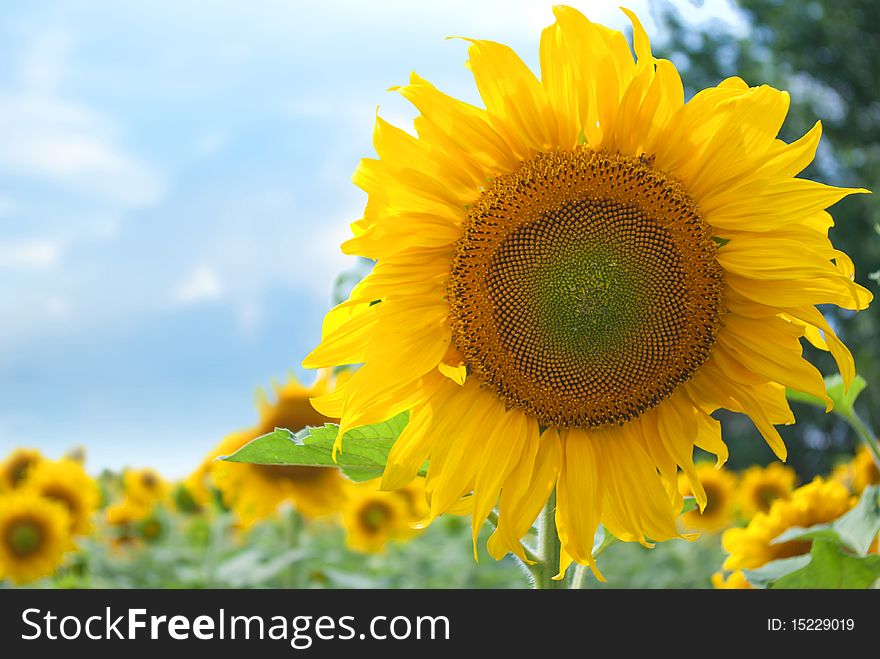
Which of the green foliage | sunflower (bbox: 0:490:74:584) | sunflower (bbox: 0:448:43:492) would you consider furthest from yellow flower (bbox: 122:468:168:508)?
the green foliage

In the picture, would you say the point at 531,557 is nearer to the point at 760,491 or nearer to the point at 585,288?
the point at 585,288

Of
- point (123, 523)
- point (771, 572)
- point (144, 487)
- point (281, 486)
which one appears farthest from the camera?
point (144, 487)

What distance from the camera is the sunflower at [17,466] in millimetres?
5352

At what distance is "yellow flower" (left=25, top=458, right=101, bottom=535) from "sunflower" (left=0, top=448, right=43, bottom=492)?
1.07 feet

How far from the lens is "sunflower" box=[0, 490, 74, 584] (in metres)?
4.45

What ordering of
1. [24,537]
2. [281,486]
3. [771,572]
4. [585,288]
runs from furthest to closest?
[24,537] < [281,486] < [771,572] < [585,288]

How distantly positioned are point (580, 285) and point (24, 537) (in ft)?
13.0

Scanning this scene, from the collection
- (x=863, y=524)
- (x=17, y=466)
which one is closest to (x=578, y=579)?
(x=863, y=524)

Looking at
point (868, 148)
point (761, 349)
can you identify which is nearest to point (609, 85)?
point (761, 349)

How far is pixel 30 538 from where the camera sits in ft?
14.8

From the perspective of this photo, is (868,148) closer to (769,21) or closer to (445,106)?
(769,21)

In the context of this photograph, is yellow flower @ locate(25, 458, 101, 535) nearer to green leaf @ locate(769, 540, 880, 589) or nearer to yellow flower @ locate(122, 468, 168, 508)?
yellow flower @ locate(122, 468, 168, 508)
